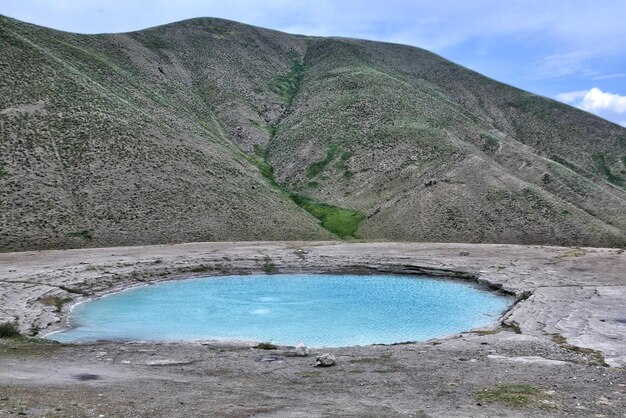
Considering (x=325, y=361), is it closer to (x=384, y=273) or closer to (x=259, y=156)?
(x=384, y=273)

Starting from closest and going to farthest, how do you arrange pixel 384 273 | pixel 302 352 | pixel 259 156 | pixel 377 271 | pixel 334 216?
pixel 302 352, pixel 384 273, pixel 377 271, pixel 334 216, pixel 259 156

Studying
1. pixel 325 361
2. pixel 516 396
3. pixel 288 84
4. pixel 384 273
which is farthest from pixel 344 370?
pixel 288 84

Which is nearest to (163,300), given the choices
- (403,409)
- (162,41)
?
(403,409)

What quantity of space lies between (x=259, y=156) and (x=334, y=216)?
34199 millimetres

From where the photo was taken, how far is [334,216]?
83.5 metres

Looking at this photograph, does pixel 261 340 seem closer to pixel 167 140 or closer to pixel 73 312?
pixel 73 312

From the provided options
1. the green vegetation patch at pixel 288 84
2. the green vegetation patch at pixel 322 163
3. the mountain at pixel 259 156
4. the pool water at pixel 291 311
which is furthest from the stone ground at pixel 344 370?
the green vegetation patch at pixel 288 84

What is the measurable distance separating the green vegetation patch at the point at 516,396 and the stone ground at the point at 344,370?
0.03m

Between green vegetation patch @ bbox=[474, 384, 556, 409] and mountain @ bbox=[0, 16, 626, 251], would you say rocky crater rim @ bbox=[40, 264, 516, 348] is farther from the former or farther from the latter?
mountain @ bbox=[0, 16, 626, 251]

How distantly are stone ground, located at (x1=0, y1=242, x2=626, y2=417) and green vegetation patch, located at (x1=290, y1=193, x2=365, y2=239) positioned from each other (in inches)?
1530

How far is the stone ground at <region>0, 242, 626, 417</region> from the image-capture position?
14633mm

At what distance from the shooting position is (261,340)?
27266mm

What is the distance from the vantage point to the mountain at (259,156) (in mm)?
64938

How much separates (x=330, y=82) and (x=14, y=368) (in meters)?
119
